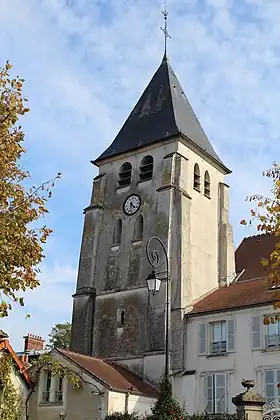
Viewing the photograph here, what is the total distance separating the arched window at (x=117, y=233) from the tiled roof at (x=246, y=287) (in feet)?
17.5

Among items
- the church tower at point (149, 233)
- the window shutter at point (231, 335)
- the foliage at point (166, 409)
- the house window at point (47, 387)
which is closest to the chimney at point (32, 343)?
the church tower at point (149, 233)

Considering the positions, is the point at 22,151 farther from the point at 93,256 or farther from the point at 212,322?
the point at 93,256

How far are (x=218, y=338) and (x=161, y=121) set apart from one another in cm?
1232

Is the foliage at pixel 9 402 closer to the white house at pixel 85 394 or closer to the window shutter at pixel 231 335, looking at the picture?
the white house at pixel 85 394

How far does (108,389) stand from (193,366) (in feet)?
14.9

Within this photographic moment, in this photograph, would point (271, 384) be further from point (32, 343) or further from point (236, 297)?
point (32, 343)

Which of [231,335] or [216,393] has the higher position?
[231,335]

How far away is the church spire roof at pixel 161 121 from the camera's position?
108ft

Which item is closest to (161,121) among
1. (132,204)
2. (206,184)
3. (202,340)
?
Result: (206,184)

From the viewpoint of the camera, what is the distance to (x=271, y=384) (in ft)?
80.4

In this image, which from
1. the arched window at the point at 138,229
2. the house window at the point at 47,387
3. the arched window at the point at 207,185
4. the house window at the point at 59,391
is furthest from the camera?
the arched window at the point at 207,185

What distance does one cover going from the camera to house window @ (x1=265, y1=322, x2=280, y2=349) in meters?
24.9

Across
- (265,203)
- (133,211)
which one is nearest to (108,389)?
(133,211)

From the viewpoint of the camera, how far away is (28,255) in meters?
10.8
